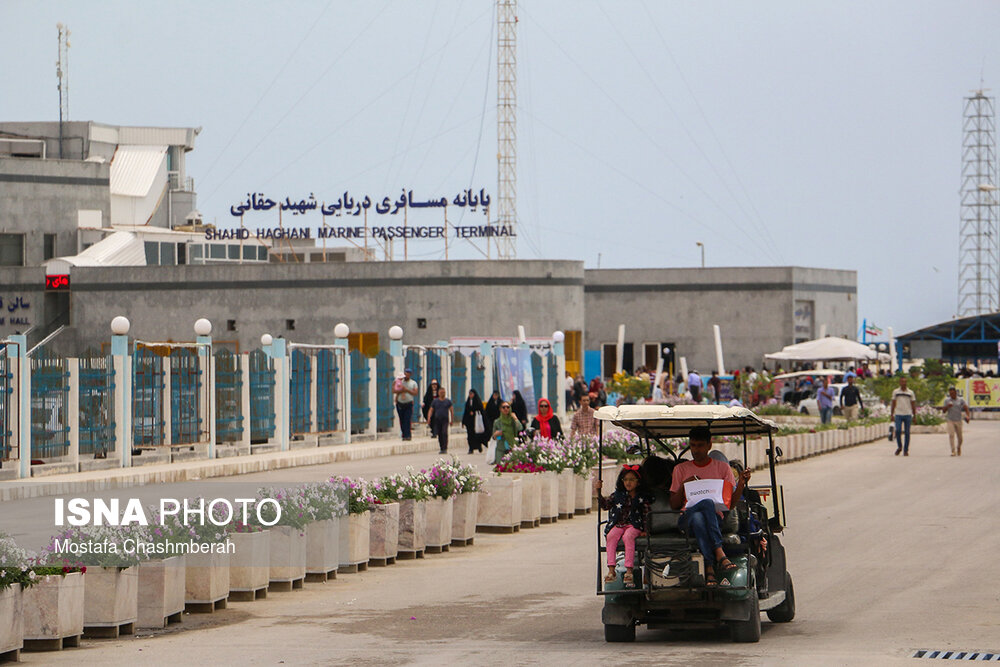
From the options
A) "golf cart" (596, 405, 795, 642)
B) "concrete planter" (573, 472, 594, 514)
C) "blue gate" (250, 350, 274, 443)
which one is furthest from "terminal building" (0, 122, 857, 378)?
"golf cart" (596, 405, 795, 642)

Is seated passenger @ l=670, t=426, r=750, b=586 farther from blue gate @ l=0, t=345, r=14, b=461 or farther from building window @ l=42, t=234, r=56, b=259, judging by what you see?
building window @ l=42, t=234, r=56, b=259

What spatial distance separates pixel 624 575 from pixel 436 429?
24181 mm

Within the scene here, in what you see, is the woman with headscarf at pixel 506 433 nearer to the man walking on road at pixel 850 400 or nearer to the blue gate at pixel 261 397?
the blue gate at pixel 261 397

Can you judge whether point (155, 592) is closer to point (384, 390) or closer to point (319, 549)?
point (319, 549)

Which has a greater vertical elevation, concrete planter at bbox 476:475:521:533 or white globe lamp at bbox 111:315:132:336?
white globe lamp at bbox 111:315:132:336

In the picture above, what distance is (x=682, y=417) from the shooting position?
12.0 metres

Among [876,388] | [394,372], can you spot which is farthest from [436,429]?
[876,388]

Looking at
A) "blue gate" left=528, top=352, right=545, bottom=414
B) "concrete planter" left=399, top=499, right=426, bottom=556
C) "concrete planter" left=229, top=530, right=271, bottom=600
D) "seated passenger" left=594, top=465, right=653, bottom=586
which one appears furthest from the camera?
"blue gate" left=528, top=352, right=545, bottom=414

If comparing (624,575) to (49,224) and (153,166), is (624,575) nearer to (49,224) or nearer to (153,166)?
(49,224)

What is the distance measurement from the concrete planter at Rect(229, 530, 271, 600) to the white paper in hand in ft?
14.5

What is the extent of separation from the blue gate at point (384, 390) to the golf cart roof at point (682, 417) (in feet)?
84.7

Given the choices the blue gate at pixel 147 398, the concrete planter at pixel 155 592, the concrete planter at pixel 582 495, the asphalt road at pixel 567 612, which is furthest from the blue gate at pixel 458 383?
the concrete planter at pixel 155 592

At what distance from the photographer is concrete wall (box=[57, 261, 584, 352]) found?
61.6m

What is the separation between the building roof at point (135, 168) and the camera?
258 feet
